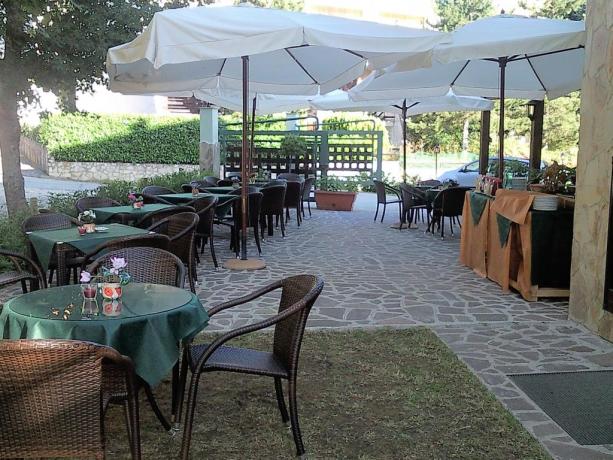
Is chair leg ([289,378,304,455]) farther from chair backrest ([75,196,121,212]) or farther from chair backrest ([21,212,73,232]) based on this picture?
chair backrest ([75,196,121,212])

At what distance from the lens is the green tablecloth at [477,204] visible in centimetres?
658

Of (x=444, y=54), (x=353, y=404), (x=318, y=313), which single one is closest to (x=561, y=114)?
(x=444, y=54)

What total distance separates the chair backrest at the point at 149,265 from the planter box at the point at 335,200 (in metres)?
9.63

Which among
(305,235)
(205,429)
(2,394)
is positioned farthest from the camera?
(305,235)

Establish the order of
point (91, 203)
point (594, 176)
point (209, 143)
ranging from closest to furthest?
point (594, 176)
point (91, 203)
point (209, 143)

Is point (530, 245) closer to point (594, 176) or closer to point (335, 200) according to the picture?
point (594, 176)

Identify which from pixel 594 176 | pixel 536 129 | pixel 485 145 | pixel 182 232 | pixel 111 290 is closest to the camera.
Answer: pixel 111 290

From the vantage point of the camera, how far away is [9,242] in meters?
6.09

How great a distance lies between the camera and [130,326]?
8.11 ft

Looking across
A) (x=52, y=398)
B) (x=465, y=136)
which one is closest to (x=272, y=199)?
(x=52, y=398)

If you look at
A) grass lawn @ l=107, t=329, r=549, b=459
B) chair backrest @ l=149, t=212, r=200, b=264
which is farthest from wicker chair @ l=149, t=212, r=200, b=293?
grass lawn @ l=107, t=329, r=549, b=459

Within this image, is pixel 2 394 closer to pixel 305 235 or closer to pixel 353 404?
pixel 353 404

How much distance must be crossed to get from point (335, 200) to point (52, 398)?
36.8ft

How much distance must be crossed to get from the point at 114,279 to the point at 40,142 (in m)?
20.0
